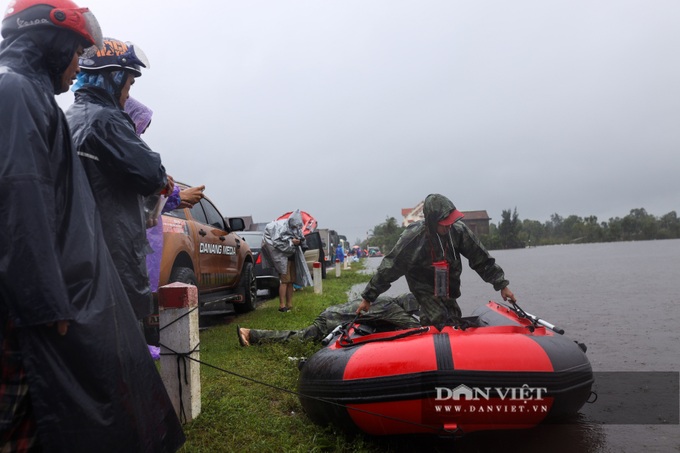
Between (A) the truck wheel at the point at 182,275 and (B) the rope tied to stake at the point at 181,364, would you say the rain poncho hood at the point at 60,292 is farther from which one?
(A) the truck wheel at the point at 182,275

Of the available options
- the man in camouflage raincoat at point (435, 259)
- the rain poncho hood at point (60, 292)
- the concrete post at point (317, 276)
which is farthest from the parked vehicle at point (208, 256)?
the rain poncho hood at point (60, 292)

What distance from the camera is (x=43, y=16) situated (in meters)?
2.07

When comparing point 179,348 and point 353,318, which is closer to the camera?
point 179,348

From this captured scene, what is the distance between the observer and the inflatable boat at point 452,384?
3143 millimetres

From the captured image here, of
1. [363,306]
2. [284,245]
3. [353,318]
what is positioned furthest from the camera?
[284,245]

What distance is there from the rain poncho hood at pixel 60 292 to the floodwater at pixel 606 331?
7.66 ft

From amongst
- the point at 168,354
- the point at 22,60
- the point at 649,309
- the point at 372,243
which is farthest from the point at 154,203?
the point at 372,243

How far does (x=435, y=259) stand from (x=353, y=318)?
1.07 meters

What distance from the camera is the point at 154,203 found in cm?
326

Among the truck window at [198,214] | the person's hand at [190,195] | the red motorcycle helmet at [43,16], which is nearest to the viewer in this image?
the red motorcycle helmet at [43,16]

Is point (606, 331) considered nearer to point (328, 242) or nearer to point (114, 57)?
point (114, 57)

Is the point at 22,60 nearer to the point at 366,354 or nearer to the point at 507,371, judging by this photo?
the point at 366,354

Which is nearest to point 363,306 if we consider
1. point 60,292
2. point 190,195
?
point 190,195

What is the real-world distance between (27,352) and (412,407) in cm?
214
